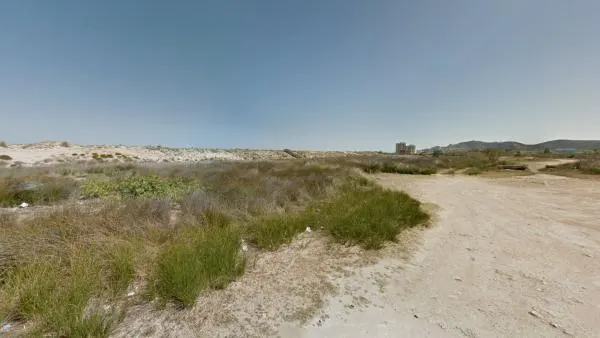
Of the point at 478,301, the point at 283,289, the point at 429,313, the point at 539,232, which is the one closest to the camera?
the point at 429,313

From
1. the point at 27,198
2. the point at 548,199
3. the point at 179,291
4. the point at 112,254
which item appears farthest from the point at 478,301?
the point at 27,198

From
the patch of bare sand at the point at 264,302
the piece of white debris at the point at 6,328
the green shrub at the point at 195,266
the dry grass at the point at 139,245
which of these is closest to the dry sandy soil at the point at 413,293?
the patch of bare sand at the point at 264,302

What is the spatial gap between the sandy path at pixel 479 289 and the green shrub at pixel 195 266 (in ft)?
3.91

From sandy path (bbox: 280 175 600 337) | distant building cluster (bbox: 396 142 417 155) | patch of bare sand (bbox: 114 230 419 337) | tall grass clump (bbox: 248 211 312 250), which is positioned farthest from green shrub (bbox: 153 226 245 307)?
distant building cluster (bbox: 396 142 417 155)

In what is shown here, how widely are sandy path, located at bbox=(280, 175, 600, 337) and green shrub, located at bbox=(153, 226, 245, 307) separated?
1.19 meters

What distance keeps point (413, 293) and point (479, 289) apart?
0.95 metres

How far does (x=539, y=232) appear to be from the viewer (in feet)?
19.6

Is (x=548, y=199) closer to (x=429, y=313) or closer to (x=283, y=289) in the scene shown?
(x=429, y=313)

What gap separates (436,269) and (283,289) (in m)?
2.58

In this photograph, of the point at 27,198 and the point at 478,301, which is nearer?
the point at 478,301

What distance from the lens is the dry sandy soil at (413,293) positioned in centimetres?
260

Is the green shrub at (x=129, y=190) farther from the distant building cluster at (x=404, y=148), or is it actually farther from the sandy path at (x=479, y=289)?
the distant building cluster at (x=404, y=148)

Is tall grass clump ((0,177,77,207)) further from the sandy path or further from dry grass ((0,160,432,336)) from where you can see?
the sandy path

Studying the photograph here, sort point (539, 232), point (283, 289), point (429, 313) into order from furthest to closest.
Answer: point (539, 232), point (283, 289), point (429, 313)
